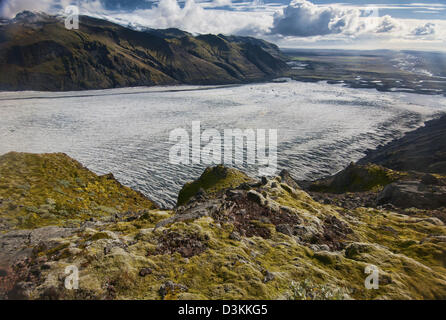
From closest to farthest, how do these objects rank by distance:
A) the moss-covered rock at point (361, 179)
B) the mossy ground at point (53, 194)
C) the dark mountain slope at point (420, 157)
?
the mossy ground at point (53, 194) → the moss-covered rock at point (361, 179) → the dark mountain slope at point (420, 157)

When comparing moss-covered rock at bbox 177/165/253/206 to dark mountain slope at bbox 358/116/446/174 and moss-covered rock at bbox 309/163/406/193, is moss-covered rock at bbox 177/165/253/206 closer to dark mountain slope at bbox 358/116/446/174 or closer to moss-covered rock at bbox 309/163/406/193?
moss-covered rock at bbox 309/163/406/193

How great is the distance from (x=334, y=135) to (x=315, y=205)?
257 ft

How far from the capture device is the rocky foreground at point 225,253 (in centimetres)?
857

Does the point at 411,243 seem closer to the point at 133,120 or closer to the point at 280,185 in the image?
the point at 280,185

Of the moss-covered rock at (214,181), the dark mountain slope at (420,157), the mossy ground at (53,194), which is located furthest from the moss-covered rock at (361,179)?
the mossy ground at (53,194)

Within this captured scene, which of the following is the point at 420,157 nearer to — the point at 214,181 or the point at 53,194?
the point at 214,181

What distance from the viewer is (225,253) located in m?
10.9

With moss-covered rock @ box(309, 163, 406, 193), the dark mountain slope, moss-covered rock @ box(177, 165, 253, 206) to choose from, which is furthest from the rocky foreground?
the dark mountain slope

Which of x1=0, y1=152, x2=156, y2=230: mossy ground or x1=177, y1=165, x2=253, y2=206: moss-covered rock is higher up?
x1=0, y1=152, x2=156, y2=230: mossy ground

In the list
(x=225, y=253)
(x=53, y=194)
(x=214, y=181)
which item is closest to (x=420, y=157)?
(x=214, y=181)

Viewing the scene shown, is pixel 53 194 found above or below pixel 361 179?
above

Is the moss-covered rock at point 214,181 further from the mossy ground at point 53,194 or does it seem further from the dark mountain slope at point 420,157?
the dark mountain slope at point 420,157

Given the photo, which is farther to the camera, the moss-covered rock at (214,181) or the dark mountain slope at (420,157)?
the dark mountain slope at (420,157)

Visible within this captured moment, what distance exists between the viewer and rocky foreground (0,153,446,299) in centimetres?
857
